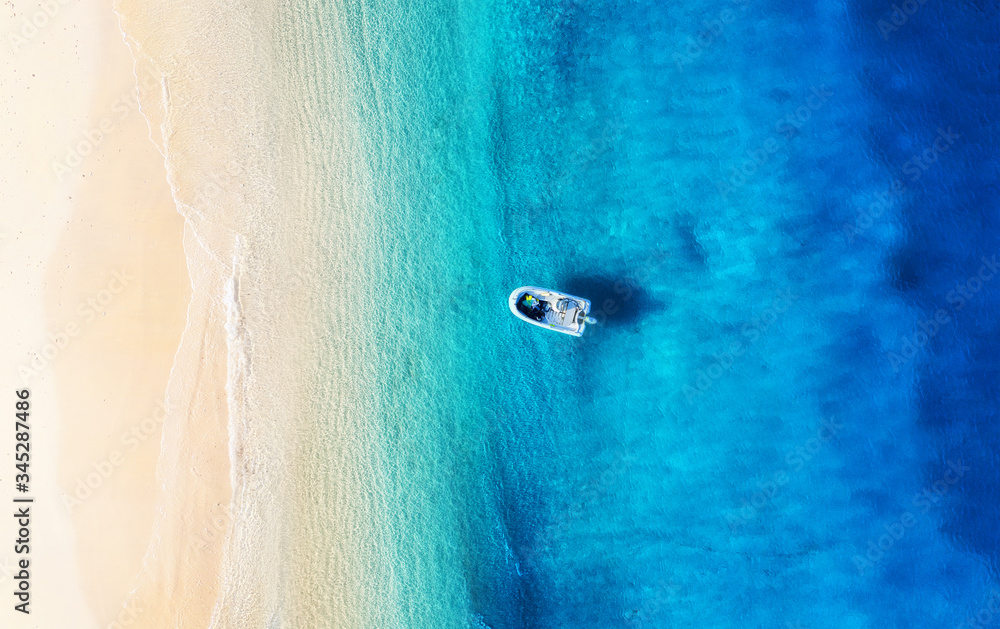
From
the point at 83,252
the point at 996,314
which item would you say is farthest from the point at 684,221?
the point at 83,252

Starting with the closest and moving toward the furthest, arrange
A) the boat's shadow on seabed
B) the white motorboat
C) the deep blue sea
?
the white motorboat, the deep blue sea, the boat's shadow on seabed

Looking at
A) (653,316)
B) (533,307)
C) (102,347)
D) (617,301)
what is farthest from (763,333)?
(102,347)

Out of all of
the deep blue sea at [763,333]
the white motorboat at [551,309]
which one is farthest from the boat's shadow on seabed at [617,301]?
the white motorboat at [551,309]

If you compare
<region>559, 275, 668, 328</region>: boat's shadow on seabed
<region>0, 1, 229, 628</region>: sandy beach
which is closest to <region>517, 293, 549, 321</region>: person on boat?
<region>559, 275, 668, 328</region>: boat's shadow on seabed

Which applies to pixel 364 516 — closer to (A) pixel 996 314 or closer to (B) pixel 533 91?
(B) pixel 533 91

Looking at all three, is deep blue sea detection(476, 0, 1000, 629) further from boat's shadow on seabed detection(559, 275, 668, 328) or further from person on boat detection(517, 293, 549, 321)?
person on boat detection(517, 293, 549, 321)

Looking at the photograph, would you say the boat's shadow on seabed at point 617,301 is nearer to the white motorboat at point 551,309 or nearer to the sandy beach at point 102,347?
the white motorboat at point 551,309

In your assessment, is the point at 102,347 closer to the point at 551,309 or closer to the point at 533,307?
the point at 533,307
